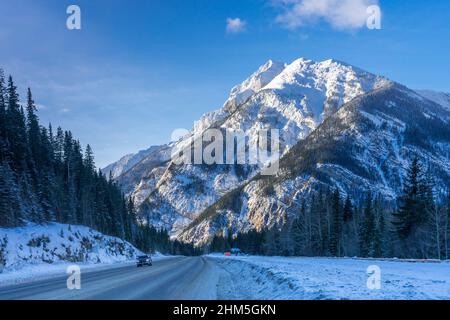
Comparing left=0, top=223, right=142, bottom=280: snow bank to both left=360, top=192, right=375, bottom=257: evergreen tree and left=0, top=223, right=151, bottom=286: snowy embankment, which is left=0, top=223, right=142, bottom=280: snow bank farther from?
left=360, top=192, right=375, bottom=257: evergreen tree

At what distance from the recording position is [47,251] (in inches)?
2039

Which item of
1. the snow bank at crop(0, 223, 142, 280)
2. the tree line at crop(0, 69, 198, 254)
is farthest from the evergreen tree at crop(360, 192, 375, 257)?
the tree line at crop(0, 69, 198, 254)

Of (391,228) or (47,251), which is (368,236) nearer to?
(391,228)

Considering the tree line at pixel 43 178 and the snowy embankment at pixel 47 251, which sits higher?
the tree line at pixel 43 178

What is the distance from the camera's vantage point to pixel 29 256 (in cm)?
4609

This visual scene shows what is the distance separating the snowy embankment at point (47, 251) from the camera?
38.9 metres

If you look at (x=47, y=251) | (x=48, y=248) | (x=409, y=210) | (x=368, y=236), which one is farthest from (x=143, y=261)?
(x=409, y=210)

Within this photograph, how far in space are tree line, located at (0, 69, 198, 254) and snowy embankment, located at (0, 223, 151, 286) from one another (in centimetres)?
356

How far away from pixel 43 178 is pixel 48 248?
26731 mm

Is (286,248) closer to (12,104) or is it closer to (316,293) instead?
(12,104)

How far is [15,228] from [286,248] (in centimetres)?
6057

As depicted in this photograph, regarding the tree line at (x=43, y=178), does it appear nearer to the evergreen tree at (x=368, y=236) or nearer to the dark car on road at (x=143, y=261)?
the dark car on road at (x=143, y=261)

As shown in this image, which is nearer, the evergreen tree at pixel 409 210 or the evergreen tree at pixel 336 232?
the evergreen tree at pixel 409 210

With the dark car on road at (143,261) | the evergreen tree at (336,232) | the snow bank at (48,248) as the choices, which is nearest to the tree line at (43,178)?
the snow bank at (48,248)
